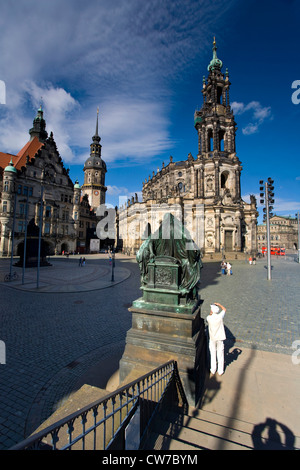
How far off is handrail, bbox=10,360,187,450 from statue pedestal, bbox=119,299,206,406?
24 centimetres

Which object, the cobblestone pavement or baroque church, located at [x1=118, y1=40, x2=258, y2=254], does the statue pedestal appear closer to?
the cobblestone pavement

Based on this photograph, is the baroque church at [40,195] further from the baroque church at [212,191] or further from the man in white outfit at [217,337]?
the man in white outfit at [217,337]

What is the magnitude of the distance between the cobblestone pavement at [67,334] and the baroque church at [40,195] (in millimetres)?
27971

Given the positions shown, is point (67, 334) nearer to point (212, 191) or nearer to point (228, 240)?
point (228, 240)

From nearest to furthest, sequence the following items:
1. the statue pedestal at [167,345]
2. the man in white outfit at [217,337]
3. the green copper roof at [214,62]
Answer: the statue pedestal at [167,345] → the man in white outfit at [217,337] → the green copper roof at [214,62]

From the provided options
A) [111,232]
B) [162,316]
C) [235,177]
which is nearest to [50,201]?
[111,232]

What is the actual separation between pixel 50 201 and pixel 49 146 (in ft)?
39.6

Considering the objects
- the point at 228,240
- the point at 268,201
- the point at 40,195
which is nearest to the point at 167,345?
the point at 268,201

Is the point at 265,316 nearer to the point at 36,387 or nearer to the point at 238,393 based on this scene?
the point at 238,393

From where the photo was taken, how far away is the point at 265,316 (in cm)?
873

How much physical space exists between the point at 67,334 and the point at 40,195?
117 ft

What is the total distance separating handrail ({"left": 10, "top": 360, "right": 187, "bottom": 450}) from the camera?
1963mm

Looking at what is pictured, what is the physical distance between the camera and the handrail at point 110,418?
77.3 inches

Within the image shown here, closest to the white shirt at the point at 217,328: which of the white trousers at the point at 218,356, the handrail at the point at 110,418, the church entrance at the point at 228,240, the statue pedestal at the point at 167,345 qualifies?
the white trousers at the point at 218,356
